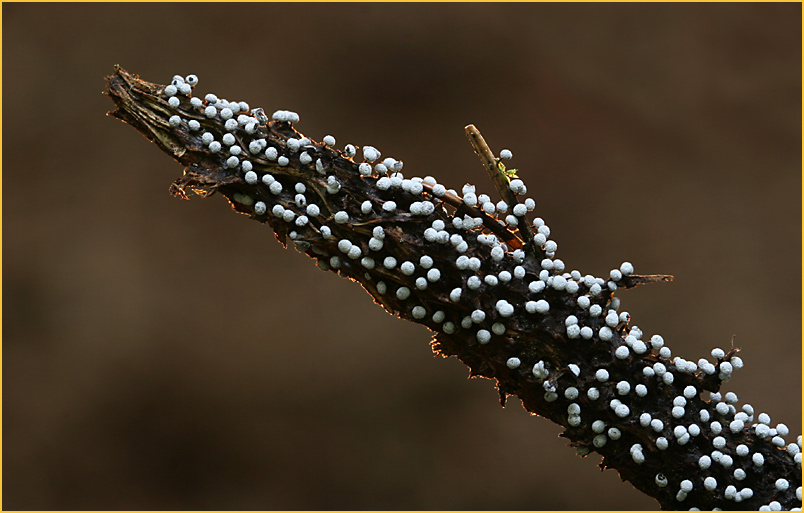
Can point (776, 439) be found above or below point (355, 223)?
below

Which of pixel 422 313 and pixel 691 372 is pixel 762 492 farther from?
pixel 422 313

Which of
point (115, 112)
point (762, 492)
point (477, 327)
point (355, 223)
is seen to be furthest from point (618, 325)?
point (115, 112)

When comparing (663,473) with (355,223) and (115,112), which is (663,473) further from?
(115,112)

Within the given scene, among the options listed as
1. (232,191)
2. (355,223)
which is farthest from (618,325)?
(232,191)

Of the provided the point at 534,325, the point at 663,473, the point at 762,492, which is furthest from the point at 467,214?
the point at 762,492

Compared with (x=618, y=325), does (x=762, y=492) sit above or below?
below

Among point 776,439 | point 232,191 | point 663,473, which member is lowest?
point 663,473
